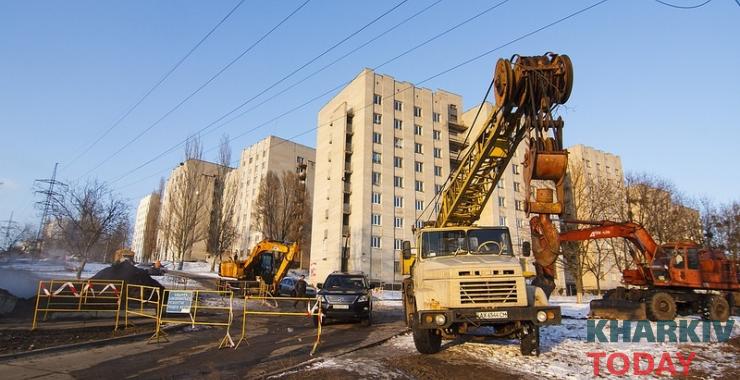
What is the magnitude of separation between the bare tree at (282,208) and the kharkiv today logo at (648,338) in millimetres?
45092

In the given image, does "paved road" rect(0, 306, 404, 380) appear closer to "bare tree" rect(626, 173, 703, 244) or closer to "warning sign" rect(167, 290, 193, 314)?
"warning sign" rect(167, 290, 193, 314)

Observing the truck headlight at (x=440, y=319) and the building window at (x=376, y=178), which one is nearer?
the truck headlight at (x=440, y=319)

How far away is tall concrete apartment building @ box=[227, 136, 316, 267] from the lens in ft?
242

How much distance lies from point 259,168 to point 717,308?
7028 cm

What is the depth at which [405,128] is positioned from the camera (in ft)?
176

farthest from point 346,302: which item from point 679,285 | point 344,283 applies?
point 679,285

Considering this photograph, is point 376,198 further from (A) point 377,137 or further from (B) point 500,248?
(B) point 500,248

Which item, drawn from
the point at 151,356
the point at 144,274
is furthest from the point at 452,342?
the point at 144,274

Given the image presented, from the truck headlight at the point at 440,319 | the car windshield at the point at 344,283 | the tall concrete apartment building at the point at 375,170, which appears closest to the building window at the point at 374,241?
the tall concrete apartment building at the point at 375,170

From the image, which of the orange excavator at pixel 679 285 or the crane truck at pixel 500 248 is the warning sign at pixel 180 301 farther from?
the orange excavator at pixel 679 285

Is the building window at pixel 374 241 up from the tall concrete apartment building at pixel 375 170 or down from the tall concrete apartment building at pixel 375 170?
down

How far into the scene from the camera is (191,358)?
8508 millimetres

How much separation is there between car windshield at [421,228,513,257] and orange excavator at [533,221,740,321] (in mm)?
6329

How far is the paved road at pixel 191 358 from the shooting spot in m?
7.20
